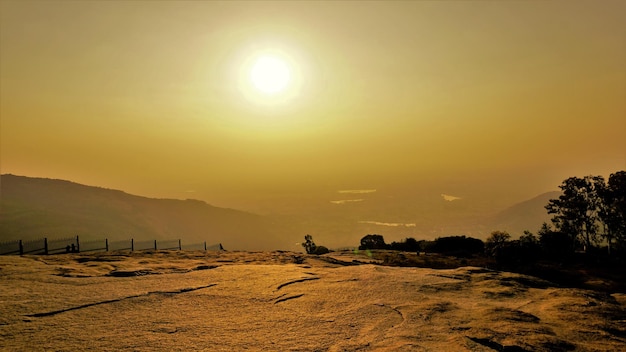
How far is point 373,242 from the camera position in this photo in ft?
167

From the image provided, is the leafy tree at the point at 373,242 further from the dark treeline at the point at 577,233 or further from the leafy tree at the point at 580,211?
the leafy tree at the point at 580,211

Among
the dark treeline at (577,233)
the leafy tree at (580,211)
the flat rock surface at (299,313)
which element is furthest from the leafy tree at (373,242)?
the flat rock surface at (299,313)

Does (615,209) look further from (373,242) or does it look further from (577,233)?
(373,242)

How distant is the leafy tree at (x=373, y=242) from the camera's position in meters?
49.2

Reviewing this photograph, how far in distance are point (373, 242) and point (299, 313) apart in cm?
4297

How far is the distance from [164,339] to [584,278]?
108 feet

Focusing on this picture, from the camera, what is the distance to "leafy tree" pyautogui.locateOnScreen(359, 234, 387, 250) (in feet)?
161

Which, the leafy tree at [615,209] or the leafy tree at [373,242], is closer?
the leafy tree at [615,209]

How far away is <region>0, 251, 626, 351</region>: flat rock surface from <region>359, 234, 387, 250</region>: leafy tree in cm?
3601

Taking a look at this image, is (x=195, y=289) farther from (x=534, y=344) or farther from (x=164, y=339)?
(x=534, y=344)

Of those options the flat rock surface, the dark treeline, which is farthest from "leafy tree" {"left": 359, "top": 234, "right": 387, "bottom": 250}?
the flat rock surface

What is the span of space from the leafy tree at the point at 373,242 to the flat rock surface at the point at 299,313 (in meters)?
36.0

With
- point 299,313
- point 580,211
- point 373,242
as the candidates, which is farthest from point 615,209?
point 299,313

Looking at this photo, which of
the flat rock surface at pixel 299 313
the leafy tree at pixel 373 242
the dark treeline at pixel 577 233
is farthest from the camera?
the leafy tree at pixel 373 242
